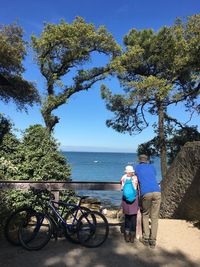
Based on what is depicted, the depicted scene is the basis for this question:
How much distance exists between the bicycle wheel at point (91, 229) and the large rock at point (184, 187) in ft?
7.67

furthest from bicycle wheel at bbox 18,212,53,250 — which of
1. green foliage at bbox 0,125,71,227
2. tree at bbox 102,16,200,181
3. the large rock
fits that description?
tree at bbox 102,16,200,181

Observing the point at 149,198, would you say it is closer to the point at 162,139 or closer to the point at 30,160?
the point at 30,160

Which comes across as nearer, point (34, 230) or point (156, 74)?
point (34, 230)

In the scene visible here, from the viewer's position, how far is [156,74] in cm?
2431

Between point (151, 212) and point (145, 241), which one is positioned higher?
point (151, 212)

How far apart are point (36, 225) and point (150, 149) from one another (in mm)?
17480

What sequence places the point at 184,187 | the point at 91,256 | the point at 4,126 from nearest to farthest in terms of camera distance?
1. the point at 91,256
2. the point at 184,187
3. the point at 4,126

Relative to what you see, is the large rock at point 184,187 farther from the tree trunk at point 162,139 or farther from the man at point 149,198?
the tree trunk at point 162,139

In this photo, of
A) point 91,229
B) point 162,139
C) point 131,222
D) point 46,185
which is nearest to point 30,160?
point 46,185

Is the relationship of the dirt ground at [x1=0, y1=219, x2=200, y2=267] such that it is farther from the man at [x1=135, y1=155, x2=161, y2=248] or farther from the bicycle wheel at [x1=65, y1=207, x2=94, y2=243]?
the man at [x1=135, y1=155, x2=161, y2=248]

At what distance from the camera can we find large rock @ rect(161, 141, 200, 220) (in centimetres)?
850

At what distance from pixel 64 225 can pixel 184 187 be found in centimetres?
306

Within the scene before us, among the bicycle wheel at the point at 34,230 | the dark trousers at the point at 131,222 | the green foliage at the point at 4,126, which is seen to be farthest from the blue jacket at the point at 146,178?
the green foliage at the point at 4,126

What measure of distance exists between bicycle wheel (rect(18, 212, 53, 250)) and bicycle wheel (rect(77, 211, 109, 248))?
598 mm
